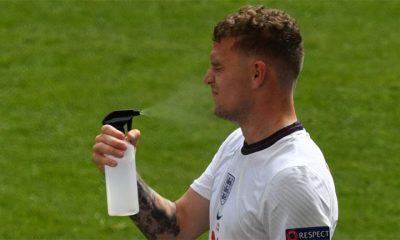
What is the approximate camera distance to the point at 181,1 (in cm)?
1461

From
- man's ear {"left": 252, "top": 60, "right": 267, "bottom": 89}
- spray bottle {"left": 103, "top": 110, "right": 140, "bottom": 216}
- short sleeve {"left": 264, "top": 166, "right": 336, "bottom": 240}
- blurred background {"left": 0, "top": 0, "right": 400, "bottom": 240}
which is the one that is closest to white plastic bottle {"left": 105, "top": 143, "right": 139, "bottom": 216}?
spray bottle {"left": 103, "top": 110, "right": 140, "bottom": 216}

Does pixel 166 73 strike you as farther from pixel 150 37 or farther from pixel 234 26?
pixel 234 26

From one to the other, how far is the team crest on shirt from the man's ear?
419 millimetres

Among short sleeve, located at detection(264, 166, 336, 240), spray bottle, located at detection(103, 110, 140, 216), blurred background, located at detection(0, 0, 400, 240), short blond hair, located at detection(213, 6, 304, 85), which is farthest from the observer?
blurred background, located at detection(0, 0, 400, 240)

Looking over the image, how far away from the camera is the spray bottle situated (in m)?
5.30

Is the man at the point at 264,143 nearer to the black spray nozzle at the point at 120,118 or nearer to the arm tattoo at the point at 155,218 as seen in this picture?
the black spray nozzle at the point at 120,118

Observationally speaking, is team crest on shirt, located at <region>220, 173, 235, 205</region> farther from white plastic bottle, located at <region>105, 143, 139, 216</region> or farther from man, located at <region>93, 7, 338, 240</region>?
white plastic bottle, located at <region>105, 143, 139, 216</region>

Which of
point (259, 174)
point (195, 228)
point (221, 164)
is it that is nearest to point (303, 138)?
point (259, 174)

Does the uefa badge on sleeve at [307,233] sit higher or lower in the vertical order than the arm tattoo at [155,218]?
higher

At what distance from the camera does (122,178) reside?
535 cm

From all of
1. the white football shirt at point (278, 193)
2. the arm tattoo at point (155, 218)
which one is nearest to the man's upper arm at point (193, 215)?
the arm tattoo at point (155, 218)

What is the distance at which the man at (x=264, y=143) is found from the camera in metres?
4.84

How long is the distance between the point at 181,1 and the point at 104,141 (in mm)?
9514

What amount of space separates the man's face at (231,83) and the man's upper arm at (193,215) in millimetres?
724
